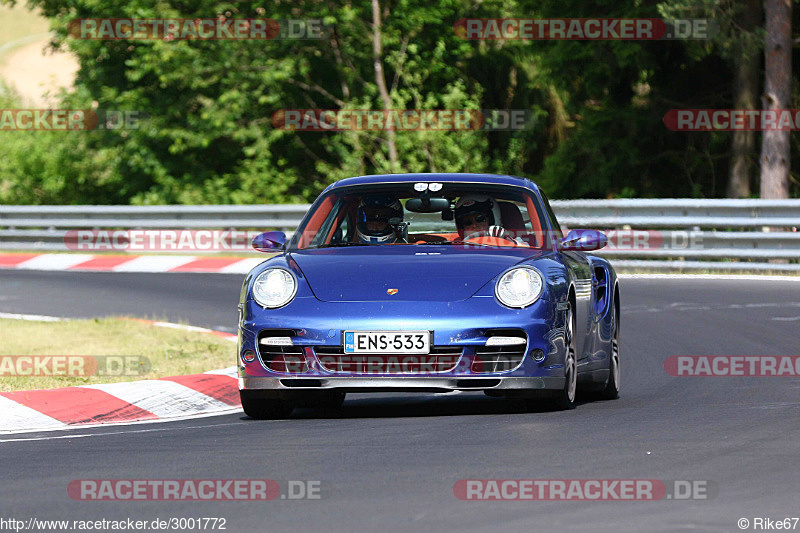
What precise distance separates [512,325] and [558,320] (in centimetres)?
35

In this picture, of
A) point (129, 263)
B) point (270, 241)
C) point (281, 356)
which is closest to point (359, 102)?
point (129, 263)

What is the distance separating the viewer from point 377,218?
9312 millimetres

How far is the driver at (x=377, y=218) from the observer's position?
9234 mm

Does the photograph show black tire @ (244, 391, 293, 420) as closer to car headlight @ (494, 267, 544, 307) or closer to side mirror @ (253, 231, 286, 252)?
side mirror @ (253, 231, 286, 252)

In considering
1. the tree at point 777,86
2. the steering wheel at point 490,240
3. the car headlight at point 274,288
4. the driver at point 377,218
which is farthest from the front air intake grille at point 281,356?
the tree at point 777,86

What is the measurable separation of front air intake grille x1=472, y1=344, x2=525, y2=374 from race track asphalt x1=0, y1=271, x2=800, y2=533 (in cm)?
29

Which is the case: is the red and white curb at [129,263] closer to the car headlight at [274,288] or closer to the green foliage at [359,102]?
the green foliage at [359,102]

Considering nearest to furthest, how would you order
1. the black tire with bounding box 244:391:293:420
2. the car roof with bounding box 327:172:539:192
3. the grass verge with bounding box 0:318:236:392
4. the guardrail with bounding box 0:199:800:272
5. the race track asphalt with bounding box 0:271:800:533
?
the race track asphalt with bounding box 0:271:800:533, the black tire with bounding box 244:391:293:420, the car roof with bounding box 327:172:539:192, the grass verge with bounding box 0:318:236:392, the guardrail with bounding box 0:199:800:272

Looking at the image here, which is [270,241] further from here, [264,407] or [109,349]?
[109,349]

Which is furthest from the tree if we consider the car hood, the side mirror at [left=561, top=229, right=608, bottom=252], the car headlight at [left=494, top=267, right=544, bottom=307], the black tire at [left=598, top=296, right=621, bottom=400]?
the car headlight at [left=494, top=267, right=544, bottom=307]

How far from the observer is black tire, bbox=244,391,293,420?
8.66m

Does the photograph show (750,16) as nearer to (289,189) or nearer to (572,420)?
(289,189)

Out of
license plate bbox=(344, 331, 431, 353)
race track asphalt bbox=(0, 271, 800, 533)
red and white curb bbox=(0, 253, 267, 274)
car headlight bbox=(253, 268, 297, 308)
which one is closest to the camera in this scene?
race track asphalt bbox=(0, 271, 800, 533)

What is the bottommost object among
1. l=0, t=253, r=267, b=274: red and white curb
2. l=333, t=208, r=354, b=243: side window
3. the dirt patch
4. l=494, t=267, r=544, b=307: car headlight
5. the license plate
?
l=0, t=253, r=267, b=274: red and white curb
